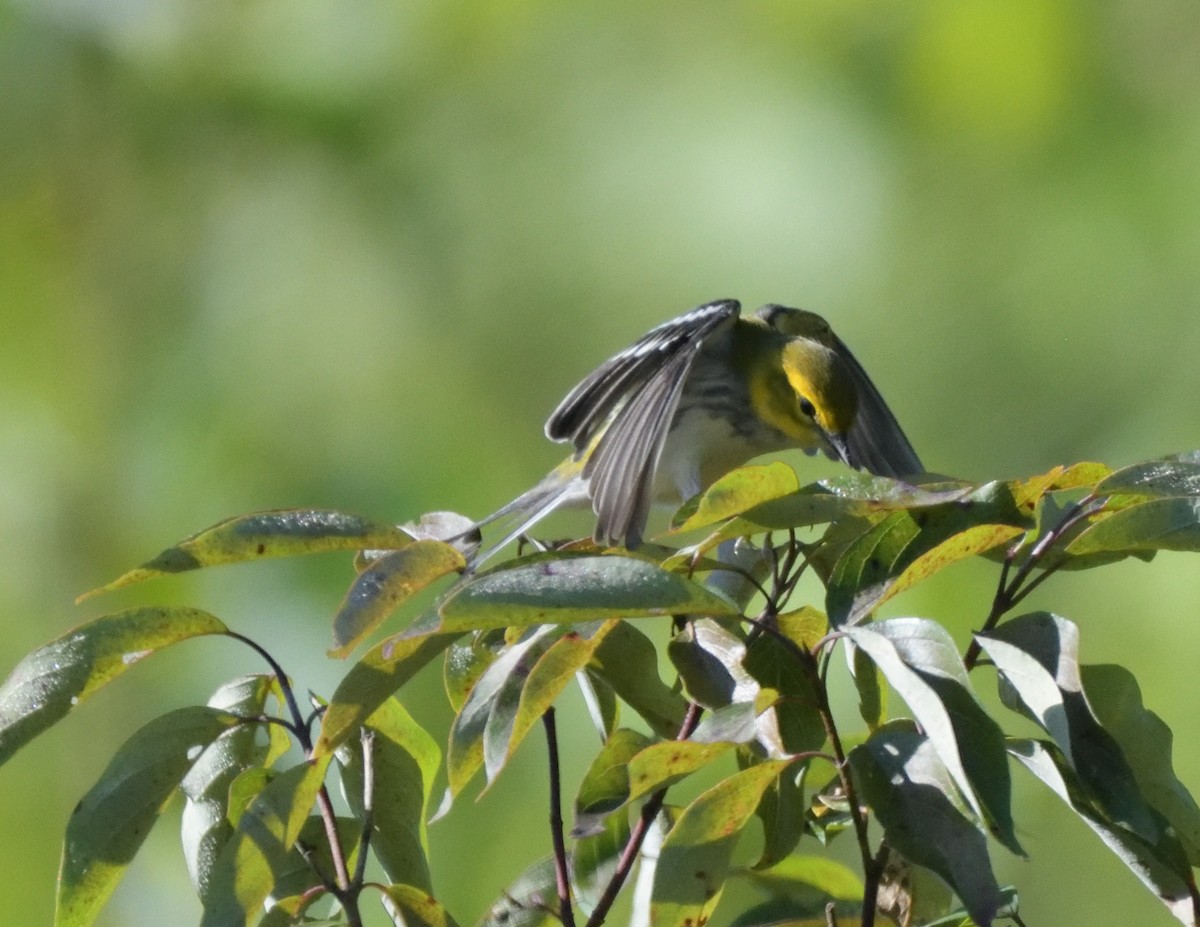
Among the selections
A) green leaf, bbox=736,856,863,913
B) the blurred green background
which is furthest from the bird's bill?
green leaf, bbox=736,856,863,913

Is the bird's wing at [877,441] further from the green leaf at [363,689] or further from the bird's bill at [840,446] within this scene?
the green leaf at [363,689]

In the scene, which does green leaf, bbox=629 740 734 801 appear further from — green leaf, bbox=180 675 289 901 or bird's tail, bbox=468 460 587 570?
bird's tail, bbox=468 460 587 570

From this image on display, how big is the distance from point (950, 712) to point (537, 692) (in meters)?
0.20

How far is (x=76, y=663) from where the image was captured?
0.70m

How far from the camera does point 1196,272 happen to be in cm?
282

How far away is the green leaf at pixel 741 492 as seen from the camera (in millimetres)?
701

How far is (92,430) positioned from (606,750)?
2974 millimetres

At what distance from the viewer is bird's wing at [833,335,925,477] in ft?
6.06

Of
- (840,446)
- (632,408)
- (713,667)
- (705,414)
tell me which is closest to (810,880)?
(713,667)

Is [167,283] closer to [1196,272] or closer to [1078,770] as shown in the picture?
[1196,272]

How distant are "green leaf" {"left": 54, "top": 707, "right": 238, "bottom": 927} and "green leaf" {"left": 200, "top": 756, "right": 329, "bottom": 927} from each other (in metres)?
0.07

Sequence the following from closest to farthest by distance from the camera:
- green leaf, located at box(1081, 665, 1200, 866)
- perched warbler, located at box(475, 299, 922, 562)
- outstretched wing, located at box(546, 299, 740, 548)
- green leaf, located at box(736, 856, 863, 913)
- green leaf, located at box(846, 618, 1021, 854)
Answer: green leaf, located at box(846, 618, 1021, 854), green leaf, located at box(1081, 665, 1200, 866), green leaf, located at box(736, 856, 863, 913), outstretched wing, located at box(546, 299, 740, 548), perched warbler, located at box(475, 299, 922, 562)

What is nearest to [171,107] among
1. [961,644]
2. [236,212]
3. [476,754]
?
[236,212]

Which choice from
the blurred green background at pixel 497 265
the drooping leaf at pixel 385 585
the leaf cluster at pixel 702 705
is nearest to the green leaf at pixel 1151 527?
the leaf cluster at pixel 702 705
